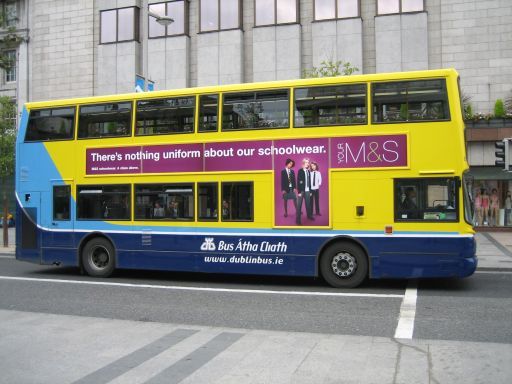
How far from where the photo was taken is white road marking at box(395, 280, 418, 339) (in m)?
7.30

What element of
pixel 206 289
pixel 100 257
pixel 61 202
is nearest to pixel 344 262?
pixel 206 289

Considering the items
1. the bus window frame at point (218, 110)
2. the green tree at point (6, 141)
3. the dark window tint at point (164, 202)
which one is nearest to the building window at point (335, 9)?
the green tree at point (6, 141)

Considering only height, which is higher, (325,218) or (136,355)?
(325,218)

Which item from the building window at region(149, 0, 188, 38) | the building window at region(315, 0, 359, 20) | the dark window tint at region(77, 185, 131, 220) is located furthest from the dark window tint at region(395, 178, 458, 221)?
the building window at region(149, 0, 188, 38)

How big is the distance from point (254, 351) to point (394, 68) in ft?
70.9

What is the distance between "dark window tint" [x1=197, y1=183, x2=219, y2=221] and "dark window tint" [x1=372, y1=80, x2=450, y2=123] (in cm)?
369

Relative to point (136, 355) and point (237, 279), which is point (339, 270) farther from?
point (136, 355)

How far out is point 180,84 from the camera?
2861 centimetres

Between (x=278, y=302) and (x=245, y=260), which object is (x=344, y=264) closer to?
(x=278, y=302)

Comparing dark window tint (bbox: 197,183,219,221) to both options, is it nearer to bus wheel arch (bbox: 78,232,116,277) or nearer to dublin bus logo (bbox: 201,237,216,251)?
dublin bus logo (bbox: 201,237,216,251)

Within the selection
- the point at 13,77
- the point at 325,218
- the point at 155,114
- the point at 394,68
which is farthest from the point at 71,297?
the point at 13,77

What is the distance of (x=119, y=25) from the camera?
30109 millimetres

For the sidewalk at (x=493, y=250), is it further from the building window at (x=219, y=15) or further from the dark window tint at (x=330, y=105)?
the building window at (x=219, y=15)

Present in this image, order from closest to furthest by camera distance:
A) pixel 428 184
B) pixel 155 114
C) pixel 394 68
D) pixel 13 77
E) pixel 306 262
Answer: pixel 428 184
pixel 306 262
pixel 155 114
pixel 394 68
pixel 13 77
